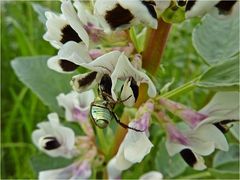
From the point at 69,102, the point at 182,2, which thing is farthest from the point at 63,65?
the point at 69,102

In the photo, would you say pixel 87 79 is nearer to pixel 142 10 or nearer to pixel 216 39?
pixel 142 10

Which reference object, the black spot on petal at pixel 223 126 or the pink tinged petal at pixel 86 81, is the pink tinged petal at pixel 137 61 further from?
the black spot on petal at pixel 223 126

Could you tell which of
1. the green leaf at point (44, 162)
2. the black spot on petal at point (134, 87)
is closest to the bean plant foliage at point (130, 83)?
the black spot on petal at point (134, 87)

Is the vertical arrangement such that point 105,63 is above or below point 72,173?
above

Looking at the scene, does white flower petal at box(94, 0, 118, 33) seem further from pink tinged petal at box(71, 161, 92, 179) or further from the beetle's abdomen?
pink tinged petal at box(71, 161, 92, 179)

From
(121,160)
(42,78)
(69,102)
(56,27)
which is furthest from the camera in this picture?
(42,78)

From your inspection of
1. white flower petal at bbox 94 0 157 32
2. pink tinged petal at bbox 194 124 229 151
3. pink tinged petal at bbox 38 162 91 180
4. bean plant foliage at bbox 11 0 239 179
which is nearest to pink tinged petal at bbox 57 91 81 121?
bean plant foliage at bbox 11 0 239 179

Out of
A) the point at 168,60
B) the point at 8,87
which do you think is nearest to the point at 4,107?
the point at 8,87
